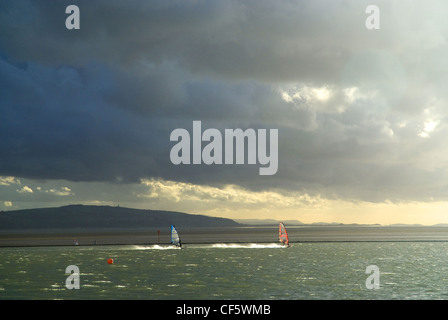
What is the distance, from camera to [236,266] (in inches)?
3027

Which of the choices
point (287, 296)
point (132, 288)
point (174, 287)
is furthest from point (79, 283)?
point (287, 296)

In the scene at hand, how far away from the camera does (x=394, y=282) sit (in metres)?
59.1

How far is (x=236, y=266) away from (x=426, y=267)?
99.7 ft

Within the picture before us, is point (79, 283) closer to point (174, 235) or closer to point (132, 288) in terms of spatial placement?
point (132, 288)

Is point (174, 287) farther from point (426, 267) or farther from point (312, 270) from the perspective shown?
point (426, 267)
